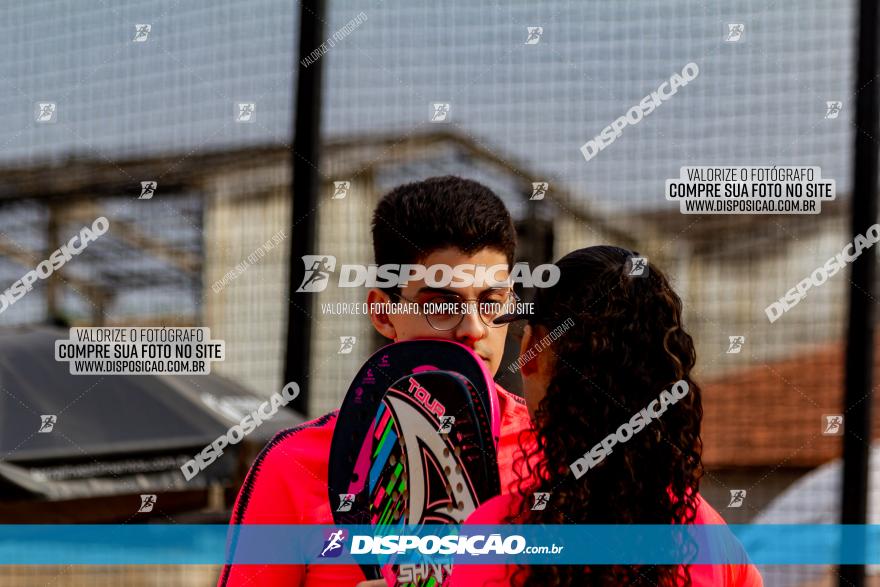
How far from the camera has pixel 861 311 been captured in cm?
228

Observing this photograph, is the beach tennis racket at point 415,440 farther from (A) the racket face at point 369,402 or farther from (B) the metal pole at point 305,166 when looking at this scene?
(B) the metal pole at point 305,166

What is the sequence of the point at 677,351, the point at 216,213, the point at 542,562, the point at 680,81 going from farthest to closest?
1. the point at 216,213
2. the point at 680,81
3. the point at 677,351
4. the point at 542,562

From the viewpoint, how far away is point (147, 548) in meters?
2.22

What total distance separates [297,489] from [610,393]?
24.8 inches

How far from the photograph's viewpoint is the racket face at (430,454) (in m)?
1.61

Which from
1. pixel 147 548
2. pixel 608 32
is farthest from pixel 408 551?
pixel 608 32

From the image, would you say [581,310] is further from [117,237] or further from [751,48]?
[117,237]

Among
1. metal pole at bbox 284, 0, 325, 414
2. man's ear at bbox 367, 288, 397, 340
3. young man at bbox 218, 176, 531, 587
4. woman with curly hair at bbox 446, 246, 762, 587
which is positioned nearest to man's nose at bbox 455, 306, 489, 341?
young man at bbox 218, 176, 531, 587

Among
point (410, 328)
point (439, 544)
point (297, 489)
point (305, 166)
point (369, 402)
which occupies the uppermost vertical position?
point (305, 166)

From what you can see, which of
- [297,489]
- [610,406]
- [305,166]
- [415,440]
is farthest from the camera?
[305,166]

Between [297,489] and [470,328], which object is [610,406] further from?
[297,489]

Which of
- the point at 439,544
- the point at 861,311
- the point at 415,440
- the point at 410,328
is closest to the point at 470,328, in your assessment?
the point at 410,328

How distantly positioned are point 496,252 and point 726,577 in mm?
699

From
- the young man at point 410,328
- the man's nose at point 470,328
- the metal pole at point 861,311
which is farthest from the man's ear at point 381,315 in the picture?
the metal pole at point 861,311
